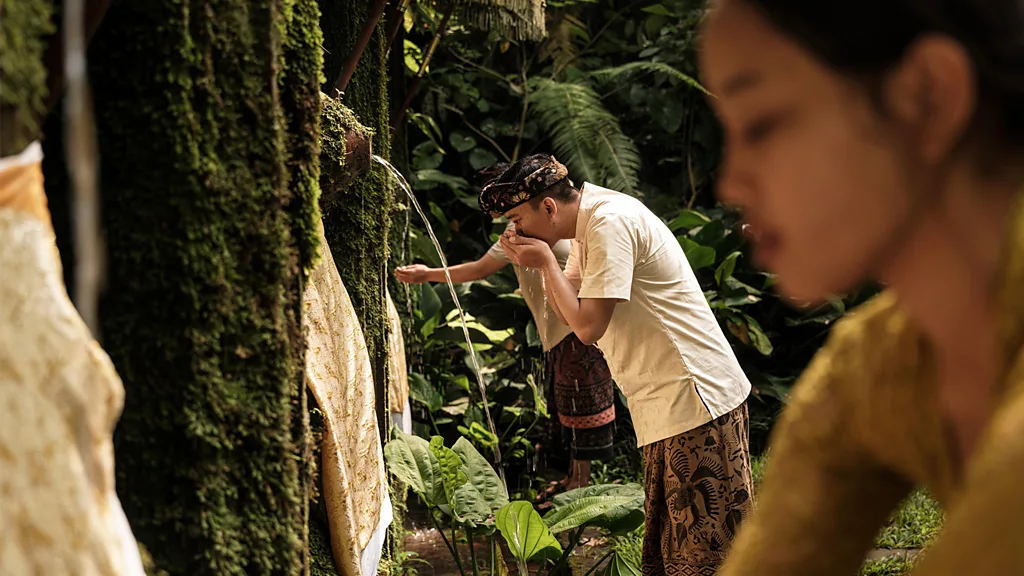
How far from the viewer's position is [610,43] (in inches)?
312

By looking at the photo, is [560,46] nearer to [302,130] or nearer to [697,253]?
[697,253]

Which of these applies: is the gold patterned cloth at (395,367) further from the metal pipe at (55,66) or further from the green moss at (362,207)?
the metal pipe at (55,66)

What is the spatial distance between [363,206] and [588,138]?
3.90 metres

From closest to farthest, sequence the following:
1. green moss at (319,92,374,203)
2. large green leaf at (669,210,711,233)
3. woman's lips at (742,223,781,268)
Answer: woman's lips at (742,223,781,268) → green moss at (319,92,374,203) → large green leaf at (669,210,711,233)

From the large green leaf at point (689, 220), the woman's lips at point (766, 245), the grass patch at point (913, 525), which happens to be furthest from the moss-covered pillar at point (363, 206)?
the large green leaf at point (689, 220)

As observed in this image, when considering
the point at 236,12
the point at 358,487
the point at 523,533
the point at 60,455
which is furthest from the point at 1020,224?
the point at 523,533

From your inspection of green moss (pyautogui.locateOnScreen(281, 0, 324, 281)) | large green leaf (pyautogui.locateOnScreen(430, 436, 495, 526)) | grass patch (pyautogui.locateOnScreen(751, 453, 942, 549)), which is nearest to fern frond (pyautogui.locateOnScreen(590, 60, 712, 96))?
grass patch (pyautogui.locateOnScreen(751, 453, 942, 549))

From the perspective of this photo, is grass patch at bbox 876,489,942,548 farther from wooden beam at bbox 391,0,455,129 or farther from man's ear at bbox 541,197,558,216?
wooden beam at bbox 391,0,455,129

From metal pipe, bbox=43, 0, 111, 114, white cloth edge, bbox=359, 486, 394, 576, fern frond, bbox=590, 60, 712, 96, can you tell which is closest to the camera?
metal pipe, bbox=43, 0, 111, 114

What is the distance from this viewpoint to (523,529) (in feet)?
10.5

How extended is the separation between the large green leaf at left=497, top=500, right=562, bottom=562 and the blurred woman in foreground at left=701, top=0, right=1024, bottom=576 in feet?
8.13

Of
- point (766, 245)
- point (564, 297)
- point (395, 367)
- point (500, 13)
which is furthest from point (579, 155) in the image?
point (766, 245)

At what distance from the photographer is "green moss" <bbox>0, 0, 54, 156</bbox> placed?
0.76 m

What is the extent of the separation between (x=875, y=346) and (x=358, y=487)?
1968 millimetres
